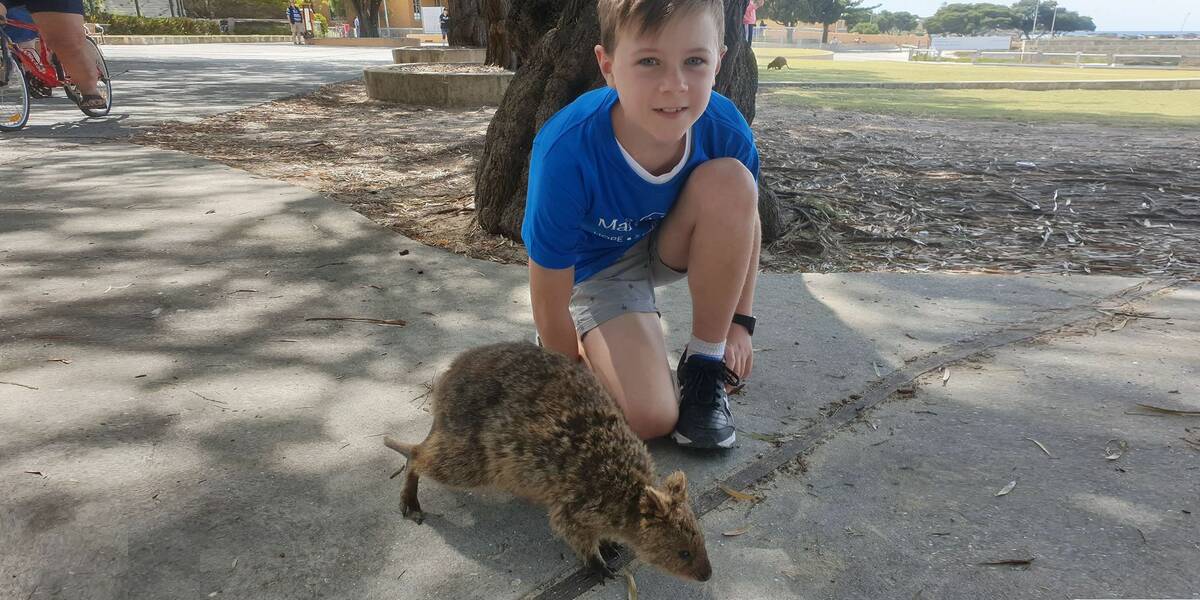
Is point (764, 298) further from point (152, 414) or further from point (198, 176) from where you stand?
point (198, 176)

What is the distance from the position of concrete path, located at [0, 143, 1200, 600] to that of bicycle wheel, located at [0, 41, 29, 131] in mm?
4678

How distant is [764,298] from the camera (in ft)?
13.7

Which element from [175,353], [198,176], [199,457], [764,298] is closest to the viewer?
[199,457]

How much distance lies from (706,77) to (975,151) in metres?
8.11

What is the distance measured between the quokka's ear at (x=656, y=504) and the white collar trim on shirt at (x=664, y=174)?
123 cm

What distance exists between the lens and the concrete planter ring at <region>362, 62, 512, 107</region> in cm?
1191

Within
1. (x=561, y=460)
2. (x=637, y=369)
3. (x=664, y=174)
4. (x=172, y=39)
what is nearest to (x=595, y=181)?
(x=664, y=174)

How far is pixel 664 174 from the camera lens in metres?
2.84

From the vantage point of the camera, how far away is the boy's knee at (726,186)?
9.08ft

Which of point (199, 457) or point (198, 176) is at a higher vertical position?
point (198, 176)

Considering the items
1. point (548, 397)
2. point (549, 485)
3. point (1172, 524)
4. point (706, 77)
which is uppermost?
point (706, 77)

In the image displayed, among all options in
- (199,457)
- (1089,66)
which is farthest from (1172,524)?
(1089,66)

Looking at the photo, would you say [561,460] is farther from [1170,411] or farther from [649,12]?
[1170,411]

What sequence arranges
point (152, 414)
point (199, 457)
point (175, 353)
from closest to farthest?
point (199, 457)
point (152, 414)
point (175, 353)
